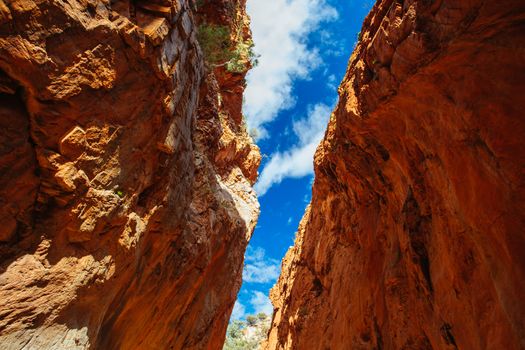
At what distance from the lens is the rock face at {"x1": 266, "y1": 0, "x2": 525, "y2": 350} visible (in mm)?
6648

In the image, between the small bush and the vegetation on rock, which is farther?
the vegetation on rock

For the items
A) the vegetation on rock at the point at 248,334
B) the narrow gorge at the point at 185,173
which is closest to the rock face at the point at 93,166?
the narrow gorge at the point at 185,173

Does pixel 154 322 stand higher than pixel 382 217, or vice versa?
pixel 382 217

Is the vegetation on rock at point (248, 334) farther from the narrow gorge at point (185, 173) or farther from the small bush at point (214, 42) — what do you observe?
the small bush at point (214, 42)

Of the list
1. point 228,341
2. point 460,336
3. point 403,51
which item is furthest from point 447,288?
point 228,341

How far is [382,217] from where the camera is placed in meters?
13.3

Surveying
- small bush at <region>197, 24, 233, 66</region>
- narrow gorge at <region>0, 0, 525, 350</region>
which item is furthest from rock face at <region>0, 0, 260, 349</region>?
small bush at <region>197, 24, 233, 66</region>

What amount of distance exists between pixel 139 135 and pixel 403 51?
6721 millimetres

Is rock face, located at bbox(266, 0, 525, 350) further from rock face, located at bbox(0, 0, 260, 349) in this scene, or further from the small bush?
the small bush

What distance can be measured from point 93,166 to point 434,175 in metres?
8.33

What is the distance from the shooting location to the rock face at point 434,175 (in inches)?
262

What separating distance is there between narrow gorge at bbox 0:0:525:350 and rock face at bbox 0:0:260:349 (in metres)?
0.03

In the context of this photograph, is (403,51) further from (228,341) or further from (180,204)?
(228,341)

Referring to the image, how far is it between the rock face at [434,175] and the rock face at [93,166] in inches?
232
